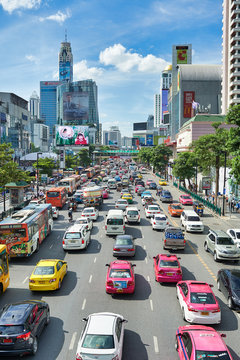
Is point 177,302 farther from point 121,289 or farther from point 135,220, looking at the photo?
point 135,220

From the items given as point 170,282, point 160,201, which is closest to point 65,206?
point 160,201

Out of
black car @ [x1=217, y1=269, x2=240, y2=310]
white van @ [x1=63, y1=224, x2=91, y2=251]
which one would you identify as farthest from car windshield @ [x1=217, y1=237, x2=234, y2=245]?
white van @ [x1=63, y1=224, x2=91, y2=251]

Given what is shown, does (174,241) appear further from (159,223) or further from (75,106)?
(75,106)

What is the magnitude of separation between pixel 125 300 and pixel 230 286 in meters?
4.83

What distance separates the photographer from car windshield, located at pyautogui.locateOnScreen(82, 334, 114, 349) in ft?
32.0

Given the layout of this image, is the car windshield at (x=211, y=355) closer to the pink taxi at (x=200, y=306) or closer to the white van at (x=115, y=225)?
the pink taxi at (x=200, y=306)

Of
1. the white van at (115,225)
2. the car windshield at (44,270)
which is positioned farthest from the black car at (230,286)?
the white van at (115,225)

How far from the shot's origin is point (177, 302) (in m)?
15.4

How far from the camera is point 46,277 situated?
16.4 m

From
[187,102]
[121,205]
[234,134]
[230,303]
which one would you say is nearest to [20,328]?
[230,303]

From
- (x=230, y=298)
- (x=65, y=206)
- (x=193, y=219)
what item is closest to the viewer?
(x=230, y=298)

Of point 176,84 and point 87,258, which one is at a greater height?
point 176,84

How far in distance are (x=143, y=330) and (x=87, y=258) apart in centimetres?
1058

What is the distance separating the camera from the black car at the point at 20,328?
1048cm
